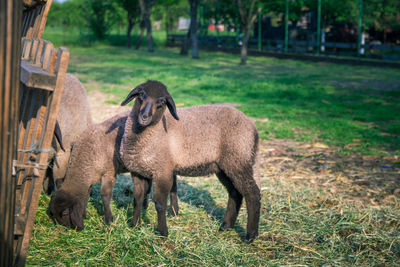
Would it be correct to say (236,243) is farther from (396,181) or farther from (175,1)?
(175,1)

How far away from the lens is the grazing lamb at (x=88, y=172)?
4684 millimetres

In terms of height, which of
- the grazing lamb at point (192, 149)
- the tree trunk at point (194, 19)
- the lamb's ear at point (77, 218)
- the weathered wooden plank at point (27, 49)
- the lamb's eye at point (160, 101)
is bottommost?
the lamb's ear at point (77, 218)

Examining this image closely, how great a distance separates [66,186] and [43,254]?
92cm

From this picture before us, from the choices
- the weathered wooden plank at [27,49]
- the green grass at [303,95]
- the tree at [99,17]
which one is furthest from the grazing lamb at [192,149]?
the tree at [99,17]

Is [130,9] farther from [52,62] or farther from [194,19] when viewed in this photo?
[52,62]

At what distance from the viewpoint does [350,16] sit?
76.9ft

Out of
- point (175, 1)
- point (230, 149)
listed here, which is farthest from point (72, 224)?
point (175, 1)

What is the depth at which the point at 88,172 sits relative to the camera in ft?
15.9

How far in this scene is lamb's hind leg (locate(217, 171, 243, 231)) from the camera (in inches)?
194

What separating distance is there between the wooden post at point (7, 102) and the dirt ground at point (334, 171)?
14.8 feet

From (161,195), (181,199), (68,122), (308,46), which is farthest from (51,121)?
(308,46)

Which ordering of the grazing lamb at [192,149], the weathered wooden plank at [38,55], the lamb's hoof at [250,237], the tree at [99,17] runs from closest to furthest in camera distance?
the weathered wooden plank at [38,55] → the grazing lamb at [192,149] → the lamb's hoof at [250,237] → the tree at [99,17]

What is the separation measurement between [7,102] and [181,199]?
378cm

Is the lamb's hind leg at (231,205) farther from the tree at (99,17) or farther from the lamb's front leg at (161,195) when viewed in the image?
the tree at (99,17)
